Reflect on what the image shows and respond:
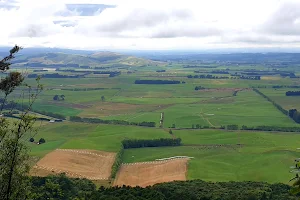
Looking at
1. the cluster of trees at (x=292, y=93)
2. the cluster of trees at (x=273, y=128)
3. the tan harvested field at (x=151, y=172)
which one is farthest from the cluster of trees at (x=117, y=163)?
the cluster of trees at (x=292, y=93)

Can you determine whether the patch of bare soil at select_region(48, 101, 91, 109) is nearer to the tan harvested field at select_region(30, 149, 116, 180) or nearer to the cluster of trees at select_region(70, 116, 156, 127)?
the cluster of trees at select_region(70, 116, 156, 127)

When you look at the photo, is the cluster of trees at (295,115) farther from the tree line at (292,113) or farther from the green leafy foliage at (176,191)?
the green leafy foliage at (176,191)

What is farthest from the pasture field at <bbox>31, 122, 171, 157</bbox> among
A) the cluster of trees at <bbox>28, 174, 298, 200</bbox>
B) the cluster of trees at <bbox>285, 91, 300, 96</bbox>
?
the cluster of trees at <bbox>285, 91, 300, 96</bbox>

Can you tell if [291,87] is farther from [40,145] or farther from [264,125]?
[40,145]

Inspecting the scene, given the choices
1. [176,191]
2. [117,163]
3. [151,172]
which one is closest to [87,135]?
[117,163]

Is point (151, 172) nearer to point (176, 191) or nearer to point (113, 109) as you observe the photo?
point (176, 191)

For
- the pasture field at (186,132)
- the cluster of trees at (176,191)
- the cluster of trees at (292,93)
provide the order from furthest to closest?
the cluster of trees at (292,93) → the pasture field at (186,132) → the cluster of trees at (176,191)
